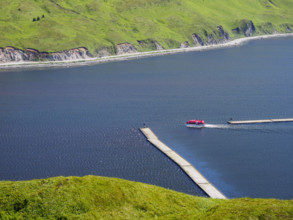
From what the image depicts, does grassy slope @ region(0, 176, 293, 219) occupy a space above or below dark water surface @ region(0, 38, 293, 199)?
above

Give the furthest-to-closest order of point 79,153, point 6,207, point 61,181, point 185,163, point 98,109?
point 98,109
point 79,153
point 185,163
point 61,181
point 6,207

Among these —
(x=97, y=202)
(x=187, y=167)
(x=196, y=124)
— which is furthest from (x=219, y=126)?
(x=97, y=202)

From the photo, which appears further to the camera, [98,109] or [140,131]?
[98,109]

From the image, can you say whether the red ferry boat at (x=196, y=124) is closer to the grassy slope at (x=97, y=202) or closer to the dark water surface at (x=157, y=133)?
the dark water surface at (x=157, y=133)

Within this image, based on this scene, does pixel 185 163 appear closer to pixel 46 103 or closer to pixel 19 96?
pixel 46 103

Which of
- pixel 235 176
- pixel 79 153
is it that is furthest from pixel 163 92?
pixel 235 176

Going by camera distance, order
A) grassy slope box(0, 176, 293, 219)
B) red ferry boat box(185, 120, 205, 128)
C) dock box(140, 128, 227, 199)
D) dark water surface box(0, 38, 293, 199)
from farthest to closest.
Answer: red ferry boat box(185, 120, 205, 128), dark water surface box(0, 38, 293, 199), dock box(140, 128, 227, 199), grassy slope box(0, 176, 293, 219)

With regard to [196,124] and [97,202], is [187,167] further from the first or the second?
[97,202]

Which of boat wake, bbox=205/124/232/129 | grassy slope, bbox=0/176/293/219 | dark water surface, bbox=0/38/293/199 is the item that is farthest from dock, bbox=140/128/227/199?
grassy slope, bbox=0/176/293/219

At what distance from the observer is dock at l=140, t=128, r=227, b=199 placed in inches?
3797

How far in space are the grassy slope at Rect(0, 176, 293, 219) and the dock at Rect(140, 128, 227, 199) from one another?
87.2 ft

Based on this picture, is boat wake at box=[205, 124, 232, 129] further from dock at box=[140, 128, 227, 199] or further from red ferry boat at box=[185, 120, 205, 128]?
dock at box=[140, 128, 227, 199]

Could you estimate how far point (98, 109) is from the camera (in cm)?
17075

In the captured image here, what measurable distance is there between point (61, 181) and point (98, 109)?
10429 cm
